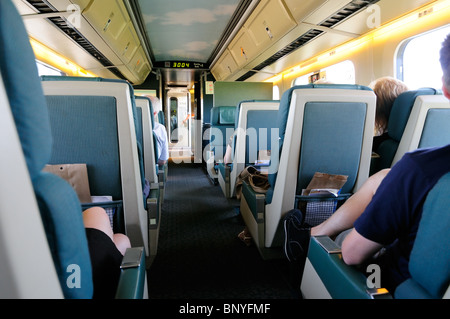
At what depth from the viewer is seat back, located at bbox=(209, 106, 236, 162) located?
487 centimetres

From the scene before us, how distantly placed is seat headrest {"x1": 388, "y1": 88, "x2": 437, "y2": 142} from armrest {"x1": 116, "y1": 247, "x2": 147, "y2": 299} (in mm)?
1796

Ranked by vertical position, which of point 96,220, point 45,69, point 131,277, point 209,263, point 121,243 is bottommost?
point 209,263

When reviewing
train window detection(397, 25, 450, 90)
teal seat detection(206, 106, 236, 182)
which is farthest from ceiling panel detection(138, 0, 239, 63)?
train window detection(397, 25, 450, 90)

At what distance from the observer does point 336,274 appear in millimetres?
1071

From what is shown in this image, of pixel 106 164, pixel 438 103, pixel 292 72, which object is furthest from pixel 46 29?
pixel 292 72

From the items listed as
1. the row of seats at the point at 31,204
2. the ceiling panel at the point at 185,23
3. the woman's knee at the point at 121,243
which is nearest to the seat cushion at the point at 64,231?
the row of seats at the point at 31,204

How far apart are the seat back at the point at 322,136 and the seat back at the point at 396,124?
0.24 metres

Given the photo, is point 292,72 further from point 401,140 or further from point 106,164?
point 106,164

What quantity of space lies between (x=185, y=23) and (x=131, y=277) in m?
A: 5.01

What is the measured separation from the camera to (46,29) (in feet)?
10.1

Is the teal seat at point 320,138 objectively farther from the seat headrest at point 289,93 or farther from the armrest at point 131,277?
the armrest at point 131,277

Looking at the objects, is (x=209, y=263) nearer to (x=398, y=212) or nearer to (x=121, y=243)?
(x=121, y=243)

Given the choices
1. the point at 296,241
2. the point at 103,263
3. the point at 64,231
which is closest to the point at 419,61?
the point at 296,241

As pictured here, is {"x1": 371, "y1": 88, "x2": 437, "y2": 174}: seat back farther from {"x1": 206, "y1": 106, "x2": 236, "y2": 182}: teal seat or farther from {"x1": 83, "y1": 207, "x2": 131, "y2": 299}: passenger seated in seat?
{"x1": 206, "y1": 106, "x2": 236, "y2": 182}: teal seat
